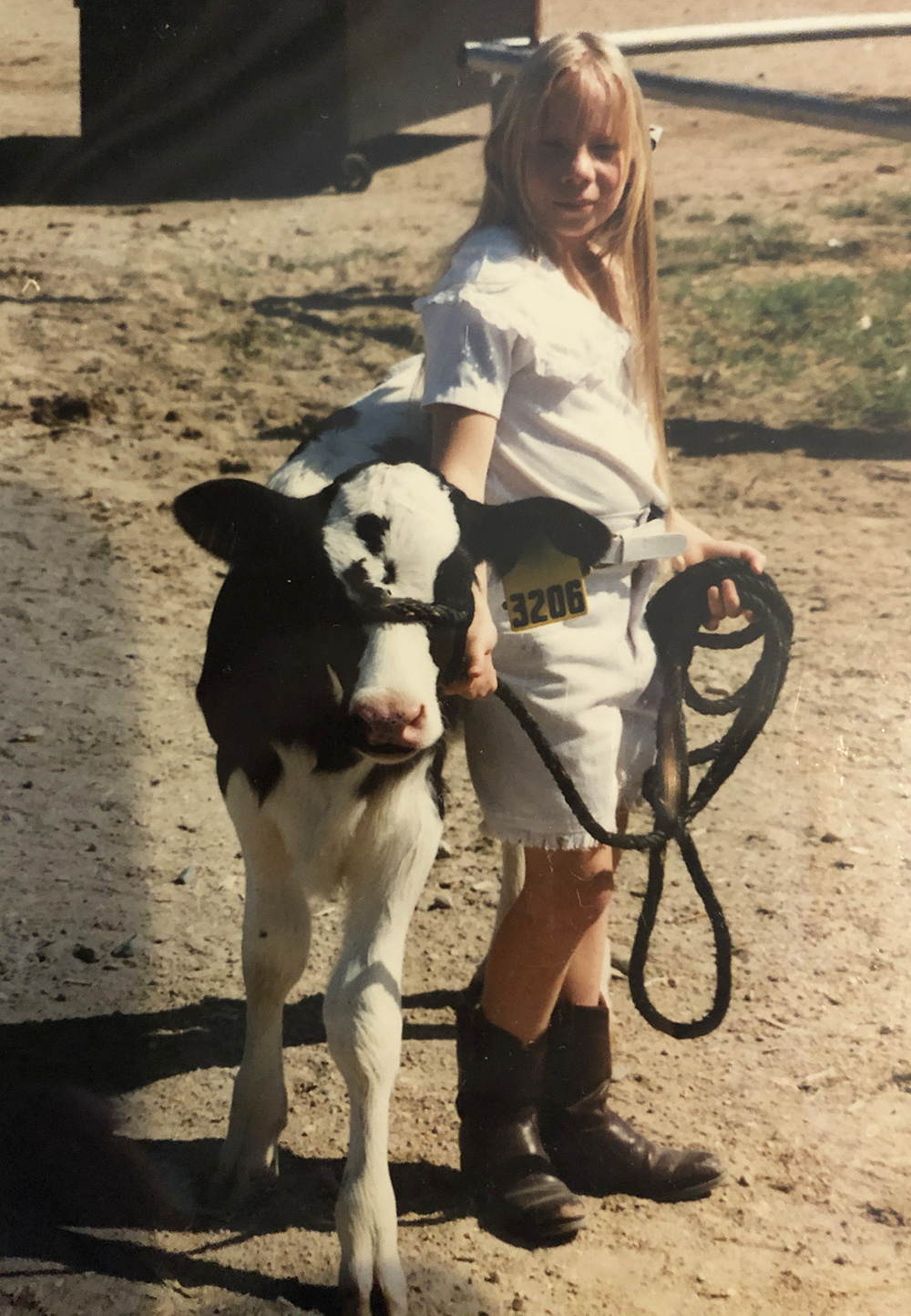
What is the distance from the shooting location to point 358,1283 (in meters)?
1.21

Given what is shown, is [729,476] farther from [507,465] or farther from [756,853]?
[507,465]

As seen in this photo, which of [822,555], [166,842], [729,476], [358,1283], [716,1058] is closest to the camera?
[358,1283]

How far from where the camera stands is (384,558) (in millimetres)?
1104

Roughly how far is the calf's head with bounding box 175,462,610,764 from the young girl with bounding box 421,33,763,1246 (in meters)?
0.04

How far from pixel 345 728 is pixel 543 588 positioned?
0.74ft

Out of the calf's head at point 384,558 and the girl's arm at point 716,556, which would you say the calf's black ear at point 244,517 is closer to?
the calf's head at point 384,558

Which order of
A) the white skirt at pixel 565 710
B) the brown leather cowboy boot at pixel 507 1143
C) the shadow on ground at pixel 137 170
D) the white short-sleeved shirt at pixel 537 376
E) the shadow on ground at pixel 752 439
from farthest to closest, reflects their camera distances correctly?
1. the shadow on ground at pixel 752 439
2. the shadow on ground at pixel 137 170
3. the brown leather cowboy boot at pixel 507 1143
4. the white skirt at pixel 565 710
5. the white short-sleeved shirt at pixel 537 376

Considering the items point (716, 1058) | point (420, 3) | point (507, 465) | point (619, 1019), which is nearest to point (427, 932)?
point (619, 1019)

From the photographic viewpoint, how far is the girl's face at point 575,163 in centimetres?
116

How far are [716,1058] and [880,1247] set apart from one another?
29 centimetres

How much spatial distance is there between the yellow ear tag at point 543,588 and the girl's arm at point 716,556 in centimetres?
16

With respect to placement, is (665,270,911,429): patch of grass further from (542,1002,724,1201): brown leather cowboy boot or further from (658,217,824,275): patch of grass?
(542,1002,724,1201): brown leather cowboy boot

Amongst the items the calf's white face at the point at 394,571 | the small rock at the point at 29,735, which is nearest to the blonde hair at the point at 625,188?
the calf's white face at the point at 394,571

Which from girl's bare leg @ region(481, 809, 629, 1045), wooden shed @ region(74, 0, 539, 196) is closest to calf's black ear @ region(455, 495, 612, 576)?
girl's bare leg @ region(481, 809, 629, 1045)
